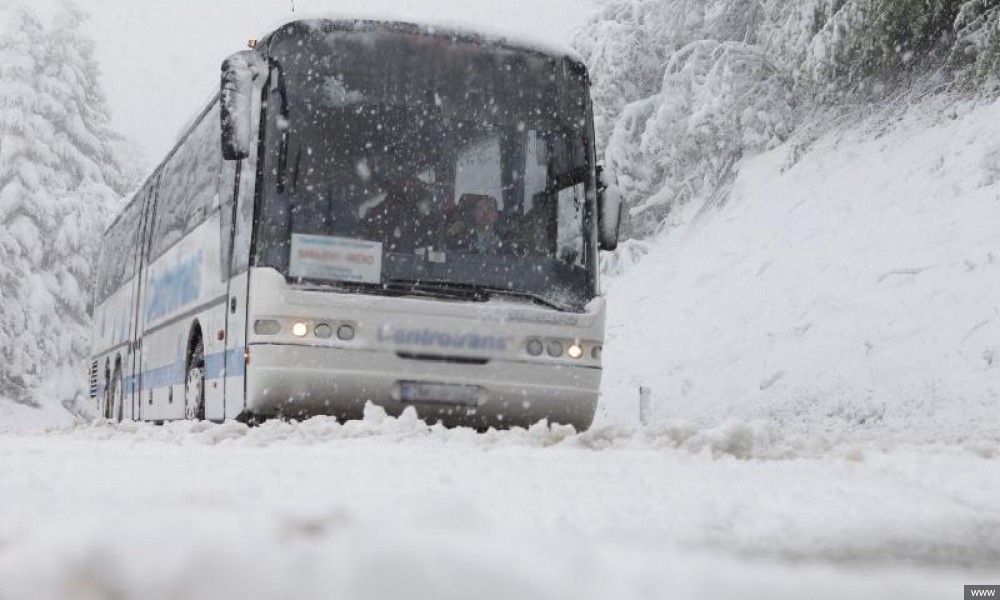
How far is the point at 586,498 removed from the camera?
3873 mm

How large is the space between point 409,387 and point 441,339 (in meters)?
Answer: 0.44

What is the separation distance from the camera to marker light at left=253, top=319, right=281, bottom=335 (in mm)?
9344

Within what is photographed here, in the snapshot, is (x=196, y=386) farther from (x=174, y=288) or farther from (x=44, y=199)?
(x=44, y=199)

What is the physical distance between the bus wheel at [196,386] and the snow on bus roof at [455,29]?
3.01 metres

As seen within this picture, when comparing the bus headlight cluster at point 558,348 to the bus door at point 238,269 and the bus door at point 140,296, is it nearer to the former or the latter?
the bus door at point 238,269

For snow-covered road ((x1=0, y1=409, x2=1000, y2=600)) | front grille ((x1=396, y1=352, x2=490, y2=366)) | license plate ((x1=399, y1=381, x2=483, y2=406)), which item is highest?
front grille ((x1=396, y1=352, x2=490, y2=366))

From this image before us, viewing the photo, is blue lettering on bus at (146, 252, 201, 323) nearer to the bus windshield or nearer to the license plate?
the bus windshield

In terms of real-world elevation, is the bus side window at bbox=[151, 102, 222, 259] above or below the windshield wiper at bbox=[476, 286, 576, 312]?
above

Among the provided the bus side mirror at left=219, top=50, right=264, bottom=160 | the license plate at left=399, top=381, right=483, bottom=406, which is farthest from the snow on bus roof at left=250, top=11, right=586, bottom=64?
the license plate at left=399, top=381, right=483, bottom=406

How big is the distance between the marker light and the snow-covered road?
1285mm

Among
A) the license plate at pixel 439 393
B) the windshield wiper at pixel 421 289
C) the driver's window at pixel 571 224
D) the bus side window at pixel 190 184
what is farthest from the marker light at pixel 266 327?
the driver's window at pixel 571 224

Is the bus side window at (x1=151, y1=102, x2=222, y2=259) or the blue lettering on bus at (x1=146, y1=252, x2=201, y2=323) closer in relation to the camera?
the bus side window at (x1=151, y1=102, x2=222, y2=259)

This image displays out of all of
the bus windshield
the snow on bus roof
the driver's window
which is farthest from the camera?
the driver's window

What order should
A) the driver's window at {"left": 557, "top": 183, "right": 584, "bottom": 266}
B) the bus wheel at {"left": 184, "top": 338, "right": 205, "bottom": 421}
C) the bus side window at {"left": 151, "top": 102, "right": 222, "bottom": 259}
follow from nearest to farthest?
the driver's window at {"left": 557, "top": 183, "right": 584, "bottom": 266}
the bus wheel at {"left": 184, "top": 338, "right": 205, "bottom": 421}
the bus side window at {"left": 151, "top": 102, "right": 222, "bottom": 259}
